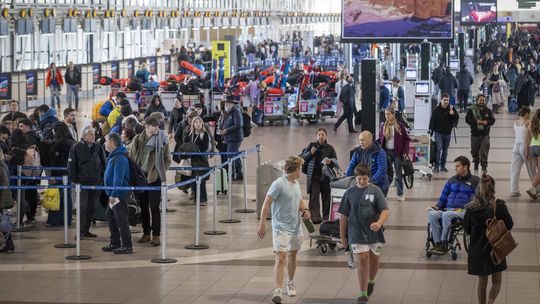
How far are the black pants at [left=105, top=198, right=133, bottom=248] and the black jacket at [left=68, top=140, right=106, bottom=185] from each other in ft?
3.91

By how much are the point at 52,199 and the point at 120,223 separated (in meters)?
2.38

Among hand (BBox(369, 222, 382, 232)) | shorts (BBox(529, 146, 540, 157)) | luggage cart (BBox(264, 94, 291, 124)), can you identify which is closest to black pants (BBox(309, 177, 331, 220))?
shorts (BBox(529, 146, 540, 157))

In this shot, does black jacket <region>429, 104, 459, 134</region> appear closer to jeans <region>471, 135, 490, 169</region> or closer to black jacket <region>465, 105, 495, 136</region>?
black jacket <region>465, 105, 495, 136</region>

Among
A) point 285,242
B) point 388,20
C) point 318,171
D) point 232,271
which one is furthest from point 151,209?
point 388,20

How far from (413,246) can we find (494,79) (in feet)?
82.1

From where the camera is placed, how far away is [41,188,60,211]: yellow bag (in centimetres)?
1769

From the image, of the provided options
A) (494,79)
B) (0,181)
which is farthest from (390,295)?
(494,79)

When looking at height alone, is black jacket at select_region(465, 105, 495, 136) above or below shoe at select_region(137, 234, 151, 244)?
above

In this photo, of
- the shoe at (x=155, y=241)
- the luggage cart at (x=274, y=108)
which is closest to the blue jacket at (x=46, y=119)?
the shoe at (x=155, y=241)

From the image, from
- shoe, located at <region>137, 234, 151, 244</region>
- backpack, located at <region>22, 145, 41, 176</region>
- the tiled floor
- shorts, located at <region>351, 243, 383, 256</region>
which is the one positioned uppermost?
backpack, located at <region>22, 145, 41, 176</region>

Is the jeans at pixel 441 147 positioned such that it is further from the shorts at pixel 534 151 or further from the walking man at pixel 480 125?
the shorts at pixel 534 151

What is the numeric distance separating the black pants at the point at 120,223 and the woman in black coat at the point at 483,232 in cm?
509

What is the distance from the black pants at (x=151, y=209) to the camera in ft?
53.8

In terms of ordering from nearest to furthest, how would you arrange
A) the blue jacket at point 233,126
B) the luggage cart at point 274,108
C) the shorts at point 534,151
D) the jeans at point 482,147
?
the shorts at point 534,151 → the blue jacket at point 233,126 → the jeans at point 482,147 → the luggage cart at point 274,108
